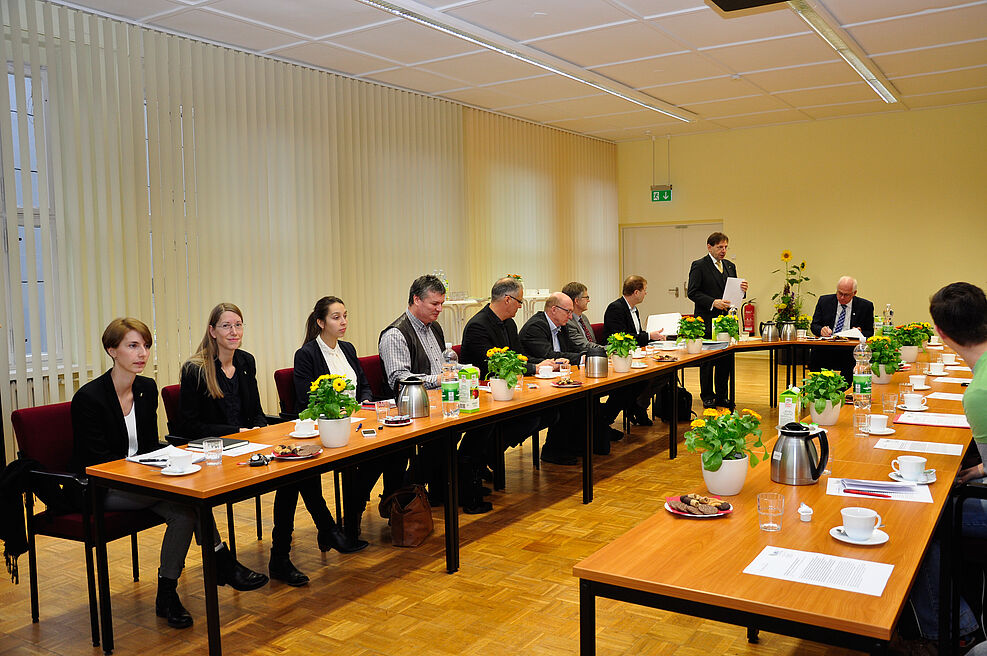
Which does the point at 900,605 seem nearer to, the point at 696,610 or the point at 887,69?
the point at 696,610

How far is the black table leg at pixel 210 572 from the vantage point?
109 inches

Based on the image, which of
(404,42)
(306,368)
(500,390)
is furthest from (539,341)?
(404,42)

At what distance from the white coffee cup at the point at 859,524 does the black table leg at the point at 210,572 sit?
205cm

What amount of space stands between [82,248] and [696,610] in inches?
206

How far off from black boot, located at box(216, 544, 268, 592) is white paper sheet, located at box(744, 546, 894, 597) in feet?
8.34

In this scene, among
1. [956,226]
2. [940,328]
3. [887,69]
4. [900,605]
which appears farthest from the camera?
[956,226]

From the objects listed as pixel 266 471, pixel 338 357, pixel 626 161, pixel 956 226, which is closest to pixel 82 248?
pixel 338 357

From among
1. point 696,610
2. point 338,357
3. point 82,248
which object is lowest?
point 696,610

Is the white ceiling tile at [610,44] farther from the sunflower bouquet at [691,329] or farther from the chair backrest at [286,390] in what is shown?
the chair backrest at [286,390]

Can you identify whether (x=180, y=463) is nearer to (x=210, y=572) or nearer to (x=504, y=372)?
(x=210, y=572)

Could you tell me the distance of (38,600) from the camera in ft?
11.8

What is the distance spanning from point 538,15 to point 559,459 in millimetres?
3410

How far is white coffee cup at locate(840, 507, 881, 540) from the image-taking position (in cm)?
214

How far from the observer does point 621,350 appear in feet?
18.1
